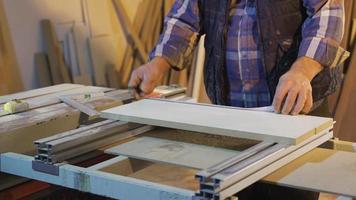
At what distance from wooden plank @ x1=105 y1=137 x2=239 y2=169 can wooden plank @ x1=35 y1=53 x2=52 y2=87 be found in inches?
71.9

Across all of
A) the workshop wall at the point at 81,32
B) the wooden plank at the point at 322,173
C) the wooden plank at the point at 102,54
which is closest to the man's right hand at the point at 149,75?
the wooden plank at the point at 322,173

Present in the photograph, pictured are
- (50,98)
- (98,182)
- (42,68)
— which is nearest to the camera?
(98,182)

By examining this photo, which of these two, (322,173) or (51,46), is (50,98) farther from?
(51,46)

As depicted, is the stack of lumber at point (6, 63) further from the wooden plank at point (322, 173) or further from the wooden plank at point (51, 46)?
the wooden plank at point (322, 173)

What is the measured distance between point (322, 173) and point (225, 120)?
0.28m

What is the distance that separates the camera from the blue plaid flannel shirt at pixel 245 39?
4.40 ft

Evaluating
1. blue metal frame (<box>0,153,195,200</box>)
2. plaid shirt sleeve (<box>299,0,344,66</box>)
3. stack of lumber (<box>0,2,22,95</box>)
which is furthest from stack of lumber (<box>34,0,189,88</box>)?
plaid shirt sleeve (<box>299,0,344,66</box>)

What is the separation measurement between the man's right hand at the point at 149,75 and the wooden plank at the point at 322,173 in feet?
1.78

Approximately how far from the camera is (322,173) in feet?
3.51

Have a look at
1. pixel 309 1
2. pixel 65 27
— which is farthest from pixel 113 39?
pixel 309 1

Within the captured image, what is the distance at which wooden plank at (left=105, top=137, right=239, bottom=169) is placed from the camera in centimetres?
113

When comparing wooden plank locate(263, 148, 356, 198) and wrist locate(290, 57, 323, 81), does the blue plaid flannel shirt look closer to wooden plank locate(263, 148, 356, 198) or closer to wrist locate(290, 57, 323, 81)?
wrist locate(290, 57, 323, 81)

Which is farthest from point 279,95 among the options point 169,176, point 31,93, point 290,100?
point 31,93

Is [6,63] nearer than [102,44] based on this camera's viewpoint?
Yes
